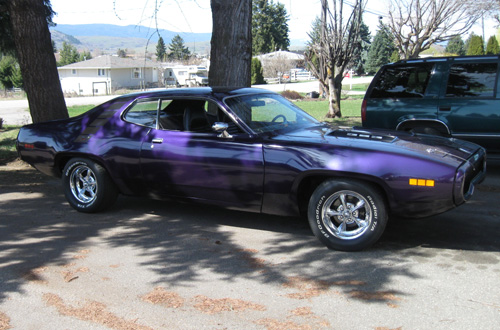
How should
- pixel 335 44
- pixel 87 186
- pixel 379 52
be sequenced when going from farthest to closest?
pixel 379 52
pixel 335 44
pixel 87 186

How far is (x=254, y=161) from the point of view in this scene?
16.9 feet

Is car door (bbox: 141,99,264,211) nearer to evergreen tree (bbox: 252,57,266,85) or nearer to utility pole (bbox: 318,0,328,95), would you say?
utility pole (bbox: 318,0,328,95)

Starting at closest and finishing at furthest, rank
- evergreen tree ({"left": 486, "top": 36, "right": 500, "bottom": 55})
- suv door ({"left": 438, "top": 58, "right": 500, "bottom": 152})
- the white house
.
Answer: suv door ({"left": 438, "top": 58, "right": 500, "bottom": 152}) → evergreen tree ({"left": 486, "top": 36, "right": 500, "bottom": 55}) → the white house

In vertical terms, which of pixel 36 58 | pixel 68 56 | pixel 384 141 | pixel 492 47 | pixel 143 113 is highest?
pixel 68 56

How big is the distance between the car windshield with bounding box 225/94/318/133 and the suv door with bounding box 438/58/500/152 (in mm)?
3170

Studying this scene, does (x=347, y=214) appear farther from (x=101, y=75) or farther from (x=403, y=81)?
(x=101, y=75)

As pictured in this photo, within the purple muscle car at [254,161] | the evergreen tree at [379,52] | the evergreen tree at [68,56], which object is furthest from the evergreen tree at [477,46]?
the evergreen tree at [68,56]

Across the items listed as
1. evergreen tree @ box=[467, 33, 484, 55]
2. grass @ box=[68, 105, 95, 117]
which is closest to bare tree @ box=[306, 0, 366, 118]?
grass @ box=[68, 105, 95, 117]

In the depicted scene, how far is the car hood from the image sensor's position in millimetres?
4801

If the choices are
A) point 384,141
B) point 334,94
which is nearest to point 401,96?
point 384,141

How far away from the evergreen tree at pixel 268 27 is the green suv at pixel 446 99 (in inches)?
2774

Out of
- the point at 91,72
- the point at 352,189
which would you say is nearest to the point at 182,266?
the point at 352,189

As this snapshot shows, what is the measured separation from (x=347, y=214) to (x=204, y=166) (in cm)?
163

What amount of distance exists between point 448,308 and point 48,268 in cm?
342
